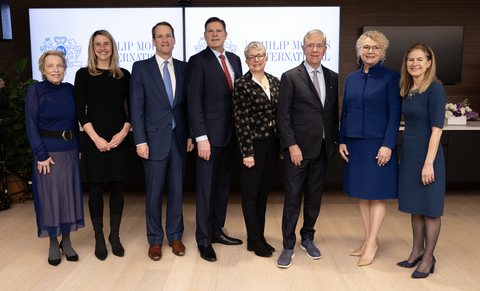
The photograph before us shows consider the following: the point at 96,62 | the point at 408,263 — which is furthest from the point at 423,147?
the point at 96,62

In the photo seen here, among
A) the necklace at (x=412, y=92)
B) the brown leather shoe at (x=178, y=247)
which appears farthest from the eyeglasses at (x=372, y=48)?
the brown leather shoe at (x=178, y=247)

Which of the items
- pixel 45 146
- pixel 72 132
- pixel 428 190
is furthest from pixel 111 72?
pixel 428 190

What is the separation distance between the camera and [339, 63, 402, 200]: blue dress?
2445 millimetres

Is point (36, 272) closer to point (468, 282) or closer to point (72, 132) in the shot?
point (72, 132)

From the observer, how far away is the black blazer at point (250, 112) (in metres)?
2.50

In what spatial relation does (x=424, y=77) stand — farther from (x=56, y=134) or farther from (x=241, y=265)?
(x=56, y=134)

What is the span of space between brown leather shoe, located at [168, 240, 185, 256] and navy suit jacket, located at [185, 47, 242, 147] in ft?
2.74

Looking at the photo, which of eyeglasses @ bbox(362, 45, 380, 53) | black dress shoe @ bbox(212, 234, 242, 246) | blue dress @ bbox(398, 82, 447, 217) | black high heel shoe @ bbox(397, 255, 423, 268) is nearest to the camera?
blue dress @ bbox(398, 82, 447, 217)

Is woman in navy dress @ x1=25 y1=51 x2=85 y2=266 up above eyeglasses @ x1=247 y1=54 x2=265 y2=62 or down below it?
below

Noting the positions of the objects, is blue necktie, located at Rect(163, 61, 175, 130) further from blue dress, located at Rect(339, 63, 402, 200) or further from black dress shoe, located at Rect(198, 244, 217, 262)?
blue dress, located at Rect(339, 63, 402, 200)

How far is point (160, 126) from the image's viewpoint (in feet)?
8.62

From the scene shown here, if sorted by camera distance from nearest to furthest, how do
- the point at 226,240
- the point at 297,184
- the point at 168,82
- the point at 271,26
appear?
1. the point at 297,184
2. the point at 168,82
3. the point at 226,240
4. the point at 271,26

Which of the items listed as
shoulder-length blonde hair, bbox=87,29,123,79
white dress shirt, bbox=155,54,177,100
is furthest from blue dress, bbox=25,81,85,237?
white dress shirt, bbox=155,54,177,100

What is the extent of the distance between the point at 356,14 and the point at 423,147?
272 centimetres
